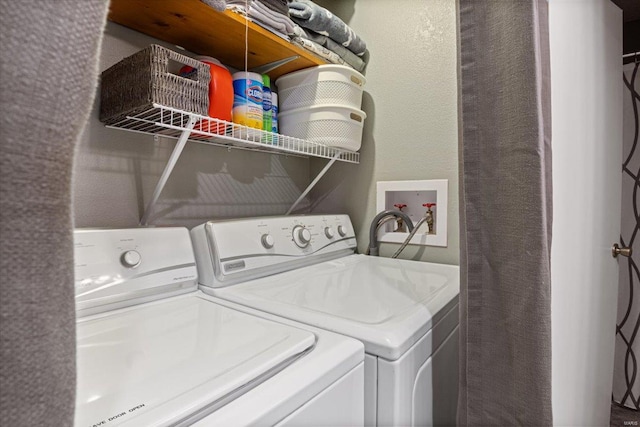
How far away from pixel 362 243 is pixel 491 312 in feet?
3.23

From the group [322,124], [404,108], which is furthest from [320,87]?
[404,108]

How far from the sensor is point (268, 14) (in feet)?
3.73

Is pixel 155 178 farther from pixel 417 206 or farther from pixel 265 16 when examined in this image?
pixel 417 206

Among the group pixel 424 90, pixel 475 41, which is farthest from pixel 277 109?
pixel 475 41

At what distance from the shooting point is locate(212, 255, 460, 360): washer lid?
0.69 m

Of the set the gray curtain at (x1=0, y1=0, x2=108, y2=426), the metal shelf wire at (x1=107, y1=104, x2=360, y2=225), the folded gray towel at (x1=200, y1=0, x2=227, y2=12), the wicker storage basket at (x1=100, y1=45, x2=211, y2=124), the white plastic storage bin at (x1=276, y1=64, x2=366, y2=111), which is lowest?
the gray curtain at (x1=0, y1=0, x2=108, y2=426)

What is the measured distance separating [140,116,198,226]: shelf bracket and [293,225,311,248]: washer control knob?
19.1 inches

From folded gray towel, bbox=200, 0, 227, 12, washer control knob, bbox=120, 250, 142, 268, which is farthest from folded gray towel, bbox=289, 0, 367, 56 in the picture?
washer control knob, bbox=120, 250, 142, 268

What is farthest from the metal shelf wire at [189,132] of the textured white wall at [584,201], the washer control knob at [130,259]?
the textured white wall at [584,201]

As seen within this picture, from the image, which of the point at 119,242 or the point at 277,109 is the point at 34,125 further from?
the point at 277,109

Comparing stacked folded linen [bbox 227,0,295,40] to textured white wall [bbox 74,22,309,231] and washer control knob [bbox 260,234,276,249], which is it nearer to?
textured white wall [bbox 74,22,309,231]

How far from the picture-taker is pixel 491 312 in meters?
0.70

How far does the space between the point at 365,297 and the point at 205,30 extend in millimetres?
991

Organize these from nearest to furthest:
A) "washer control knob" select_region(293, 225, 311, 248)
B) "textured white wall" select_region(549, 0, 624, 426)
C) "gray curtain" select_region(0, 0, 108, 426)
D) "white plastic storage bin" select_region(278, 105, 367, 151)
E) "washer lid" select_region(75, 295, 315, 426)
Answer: "gray curtain" select_region(0, 0, 108, 426) < "washer lid" select_region(75, 295, 315, 426) < "textured white wall" select_region(549, 0, 624, 426) < "washer control knob" select_region(293, 225, 311, 248) < "white plastic storage bin" select_region(278, 105, 367, 151)
